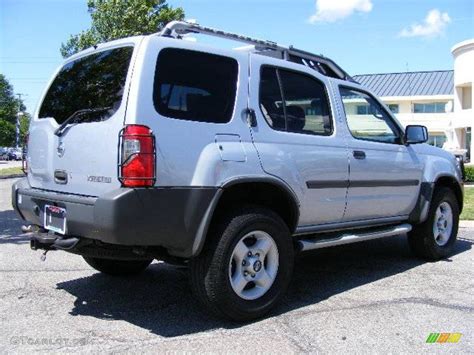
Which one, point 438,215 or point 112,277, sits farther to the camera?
point 438,215

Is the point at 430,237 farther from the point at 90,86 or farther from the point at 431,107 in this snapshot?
the point at 431,107

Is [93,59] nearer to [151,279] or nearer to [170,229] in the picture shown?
[170,229]

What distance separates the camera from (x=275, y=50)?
5.21m

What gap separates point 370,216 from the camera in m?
5.72

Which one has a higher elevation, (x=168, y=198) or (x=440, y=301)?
(x=168, y=198)

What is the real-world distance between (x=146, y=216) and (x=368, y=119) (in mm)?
3059

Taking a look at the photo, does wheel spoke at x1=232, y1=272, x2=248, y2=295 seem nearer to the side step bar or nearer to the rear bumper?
the rear bumper

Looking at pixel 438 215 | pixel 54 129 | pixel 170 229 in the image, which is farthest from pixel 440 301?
pixel 54 129

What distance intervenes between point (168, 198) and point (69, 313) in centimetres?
150

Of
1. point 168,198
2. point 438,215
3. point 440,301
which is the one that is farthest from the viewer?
point 438,215

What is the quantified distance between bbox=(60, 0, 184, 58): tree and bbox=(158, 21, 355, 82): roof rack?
71.4 ft

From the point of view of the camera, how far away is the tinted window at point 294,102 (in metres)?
4.64

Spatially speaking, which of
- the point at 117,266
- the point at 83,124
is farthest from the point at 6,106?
the point at 83,124

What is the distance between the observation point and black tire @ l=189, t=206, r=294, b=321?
13.4 ft
